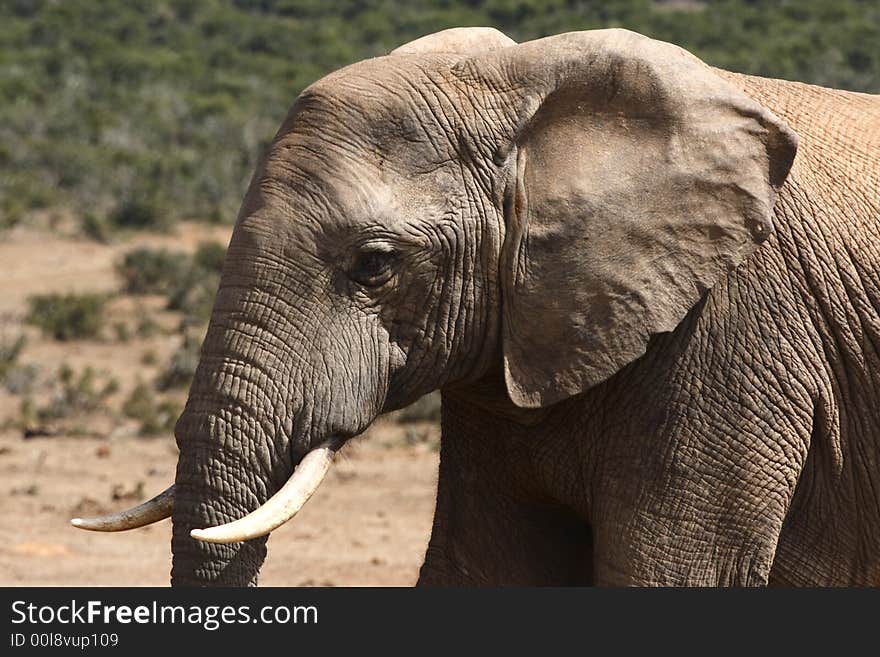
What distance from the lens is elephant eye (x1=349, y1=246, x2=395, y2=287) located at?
3930mm

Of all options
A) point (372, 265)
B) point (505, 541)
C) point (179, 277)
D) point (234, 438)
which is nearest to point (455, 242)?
point (372, 265)

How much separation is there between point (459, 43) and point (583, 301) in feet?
2.61

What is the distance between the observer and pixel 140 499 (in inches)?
341

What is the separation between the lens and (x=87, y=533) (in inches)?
325

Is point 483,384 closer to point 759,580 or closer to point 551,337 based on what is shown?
point 551,337

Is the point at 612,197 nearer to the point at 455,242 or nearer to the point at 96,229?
the point at 455,242

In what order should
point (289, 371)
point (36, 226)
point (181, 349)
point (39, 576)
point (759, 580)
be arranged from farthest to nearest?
point (36, 226), point (181, 349), point (39, 576), point (759, 580), point (289, 371)

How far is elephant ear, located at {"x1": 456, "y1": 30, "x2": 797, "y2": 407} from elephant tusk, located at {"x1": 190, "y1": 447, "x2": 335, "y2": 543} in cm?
53

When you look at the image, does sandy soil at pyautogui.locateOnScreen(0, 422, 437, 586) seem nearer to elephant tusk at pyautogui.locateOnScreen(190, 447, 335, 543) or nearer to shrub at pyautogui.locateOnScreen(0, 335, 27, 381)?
shrub at pyautogui.locateOnScreen(0, 335, 27, 381)

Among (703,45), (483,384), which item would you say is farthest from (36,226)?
(703,45)

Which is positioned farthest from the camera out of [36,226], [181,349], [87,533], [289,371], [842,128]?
[36,226]

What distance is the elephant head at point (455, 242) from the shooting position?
390 cm

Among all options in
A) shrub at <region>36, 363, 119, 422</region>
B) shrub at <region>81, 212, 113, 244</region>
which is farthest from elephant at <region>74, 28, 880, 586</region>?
shrub at <region>81, 212, 113, 244</region>

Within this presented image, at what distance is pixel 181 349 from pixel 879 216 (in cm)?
834
